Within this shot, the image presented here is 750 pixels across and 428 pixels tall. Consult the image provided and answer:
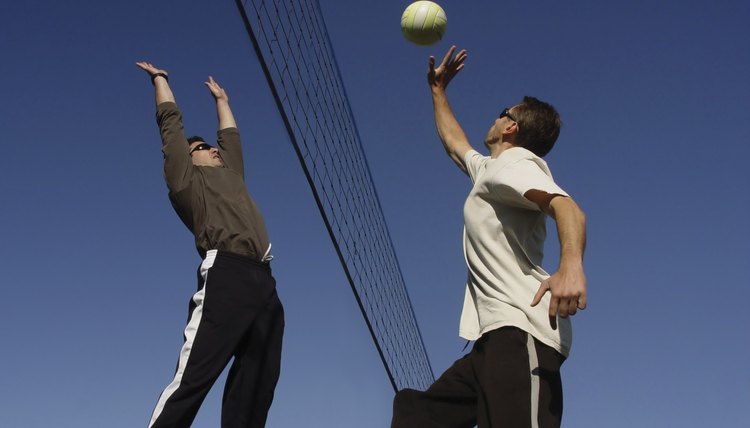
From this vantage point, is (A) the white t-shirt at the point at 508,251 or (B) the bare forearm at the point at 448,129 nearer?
(A) the white t-shirt at the point at 508,251

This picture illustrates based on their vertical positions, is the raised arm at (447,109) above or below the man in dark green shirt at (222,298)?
above

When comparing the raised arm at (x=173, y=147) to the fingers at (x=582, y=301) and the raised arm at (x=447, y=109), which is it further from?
the fingers at (x=582, y=301)

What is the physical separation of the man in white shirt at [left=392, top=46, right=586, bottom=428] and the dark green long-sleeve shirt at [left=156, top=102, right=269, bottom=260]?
1102 millimetres

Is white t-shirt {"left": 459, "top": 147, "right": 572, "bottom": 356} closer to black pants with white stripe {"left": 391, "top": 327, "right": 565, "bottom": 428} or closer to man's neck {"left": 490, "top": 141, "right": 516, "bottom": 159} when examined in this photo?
black pants with white stripe {"left": 391, "top": 327, "right": 565, "bottom": 428}

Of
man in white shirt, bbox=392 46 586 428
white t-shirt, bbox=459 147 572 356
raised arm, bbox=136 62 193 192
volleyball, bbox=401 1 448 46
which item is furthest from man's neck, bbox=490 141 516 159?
volleyball, bbox=401 1 448 46

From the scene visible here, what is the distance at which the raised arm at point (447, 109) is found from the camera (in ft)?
12.5

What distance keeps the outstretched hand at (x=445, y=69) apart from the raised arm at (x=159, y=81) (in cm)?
133

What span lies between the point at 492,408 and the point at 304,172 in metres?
3.48

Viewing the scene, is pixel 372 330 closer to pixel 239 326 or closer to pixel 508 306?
pixel 239 326

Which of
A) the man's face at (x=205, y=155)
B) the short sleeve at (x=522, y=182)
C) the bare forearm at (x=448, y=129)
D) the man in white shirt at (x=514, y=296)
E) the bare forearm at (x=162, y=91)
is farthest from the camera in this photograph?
the man's face at (x=205, y=155)

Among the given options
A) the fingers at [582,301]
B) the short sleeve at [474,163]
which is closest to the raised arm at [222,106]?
the short sleeve at [474,163]

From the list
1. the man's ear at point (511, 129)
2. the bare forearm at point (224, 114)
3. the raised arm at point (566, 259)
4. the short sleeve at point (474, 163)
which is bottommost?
the raised arm at point (566, 259)

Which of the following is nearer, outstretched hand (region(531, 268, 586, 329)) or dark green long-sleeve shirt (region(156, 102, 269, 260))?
outstretched hand (region(531, 268, 586, 329))

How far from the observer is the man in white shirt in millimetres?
2576
